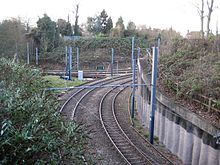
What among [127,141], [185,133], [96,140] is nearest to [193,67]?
[185,133]

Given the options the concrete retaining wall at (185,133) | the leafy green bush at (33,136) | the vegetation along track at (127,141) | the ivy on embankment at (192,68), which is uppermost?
the ivy on embankment at (192,68)

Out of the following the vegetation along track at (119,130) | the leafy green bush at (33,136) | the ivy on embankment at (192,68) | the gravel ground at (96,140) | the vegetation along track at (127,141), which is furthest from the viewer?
the ivy on embankment at (192,68)

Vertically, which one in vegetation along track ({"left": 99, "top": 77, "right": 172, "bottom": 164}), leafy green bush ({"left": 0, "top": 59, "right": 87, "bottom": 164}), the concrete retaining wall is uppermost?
leafy green bush ({"left": 0, "top": 59, "right": 87, "bottom": 164})

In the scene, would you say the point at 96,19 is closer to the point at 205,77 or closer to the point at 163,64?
the point at 163,64

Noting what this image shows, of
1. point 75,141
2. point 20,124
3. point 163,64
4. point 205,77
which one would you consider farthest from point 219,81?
point 20,124

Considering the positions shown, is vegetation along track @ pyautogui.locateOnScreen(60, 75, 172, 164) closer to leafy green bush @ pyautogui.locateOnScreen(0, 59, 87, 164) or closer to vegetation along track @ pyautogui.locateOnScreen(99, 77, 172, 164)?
vegetation along track @ pyautogui.locateOnScreen(99, 77, 172, 164)

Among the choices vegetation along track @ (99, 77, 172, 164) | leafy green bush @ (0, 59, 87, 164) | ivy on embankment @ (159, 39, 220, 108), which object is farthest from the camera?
ivy on embankment @ (159, 39, 220, 108)

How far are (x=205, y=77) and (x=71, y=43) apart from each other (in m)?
43.4

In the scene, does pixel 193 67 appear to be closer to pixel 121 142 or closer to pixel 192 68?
pixel 192 68

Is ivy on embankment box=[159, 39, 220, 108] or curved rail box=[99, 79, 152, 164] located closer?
curved rail box=[99, 79, 152, 164]

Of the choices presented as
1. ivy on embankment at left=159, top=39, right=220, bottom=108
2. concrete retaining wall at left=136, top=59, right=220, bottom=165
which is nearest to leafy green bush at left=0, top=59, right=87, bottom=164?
concrete retaining wall at left=136, top=59, right=220, bottom=165

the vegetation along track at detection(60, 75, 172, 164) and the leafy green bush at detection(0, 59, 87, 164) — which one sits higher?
the leafy green bush at detection(0, 59, 87, 164)

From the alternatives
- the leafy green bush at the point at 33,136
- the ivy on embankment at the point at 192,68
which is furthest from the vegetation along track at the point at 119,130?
the leafy green bush at the point at 33,136

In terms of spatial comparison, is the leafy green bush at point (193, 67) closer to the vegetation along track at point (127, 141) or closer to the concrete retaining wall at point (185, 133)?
the concrete retaining wall at point (185, 133)
